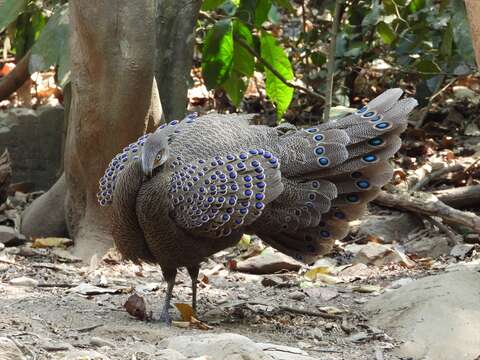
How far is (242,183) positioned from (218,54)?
2.32 metres

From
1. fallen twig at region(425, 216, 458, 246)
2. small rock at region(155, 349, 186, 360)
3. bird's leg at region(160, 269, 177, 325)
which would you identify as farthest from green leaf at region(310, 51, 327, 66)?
small rock at region(155, 349, 186, 360)

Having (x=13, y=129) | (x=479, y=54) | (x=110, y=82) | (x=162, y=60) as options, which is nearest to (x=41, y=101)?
(x=13, y=129)

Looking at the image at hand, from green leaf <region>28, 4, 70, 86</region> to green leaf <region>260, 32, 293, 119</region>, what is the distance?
166cm

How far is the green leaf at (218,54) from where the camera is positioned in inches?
266

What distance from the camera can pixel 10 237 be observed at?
21.5ft

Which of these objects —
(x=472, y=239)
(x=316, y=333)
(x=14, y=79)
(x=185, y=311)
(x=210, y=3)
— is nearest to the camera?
(x=316, y=333)

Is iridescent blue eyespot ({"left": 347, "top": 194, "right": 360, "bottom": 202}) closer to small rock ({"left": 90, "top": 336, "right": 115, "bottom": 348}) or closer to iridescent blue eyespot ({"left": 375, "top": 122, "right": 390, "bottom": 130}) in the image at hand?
iridescent blue eyespot ({"left": 375, "top": 122, "right": 390, "bottom": 130})

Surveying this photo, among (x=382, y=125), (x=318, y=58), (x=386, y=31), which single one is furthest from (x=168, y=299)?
(x=318, y=58)

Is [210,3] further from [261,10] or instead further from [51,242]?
[51,242]

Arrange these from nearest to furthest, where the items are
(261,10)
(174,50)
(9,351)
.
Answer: (9,351)
(174,50)
(261,10)

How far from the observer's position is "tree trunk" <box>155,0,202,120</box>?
6.71m

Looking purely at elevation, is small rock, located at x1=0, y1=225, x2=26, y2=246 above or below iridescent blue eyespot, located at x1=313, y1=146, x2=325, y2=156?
below

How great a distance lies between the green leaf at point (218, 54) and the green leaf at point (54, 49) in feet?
3.46

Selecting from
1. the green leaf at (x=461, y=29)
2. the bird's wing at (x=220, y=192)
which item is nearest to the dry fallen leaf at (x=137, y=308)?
the bird's wing at (x=220, y=192)
